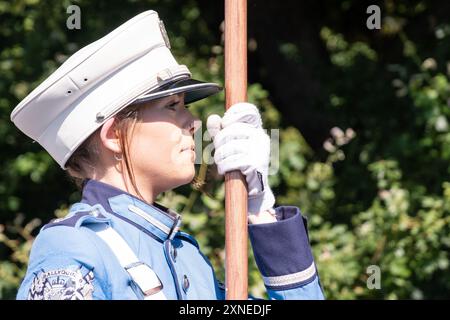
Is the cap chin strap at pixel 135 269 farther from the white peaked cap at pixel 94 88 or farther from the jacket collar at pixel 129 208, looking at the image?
the white peaked cap at pixel 94 88

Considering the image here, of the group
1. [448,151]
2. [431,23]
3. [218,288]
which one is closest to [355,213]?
[448,151]

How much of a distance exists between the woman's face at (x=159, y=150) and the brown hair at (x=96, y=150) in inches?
0.4

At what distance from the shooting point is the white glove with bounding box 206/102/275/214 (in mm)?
2279

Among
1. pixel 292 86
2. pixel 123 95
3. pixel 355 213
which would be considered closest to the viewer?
pixel 123 95

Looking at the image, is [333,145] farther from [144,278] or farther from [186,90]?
[144,278]

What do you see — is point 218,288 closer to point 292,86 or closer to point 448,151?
point 448,151

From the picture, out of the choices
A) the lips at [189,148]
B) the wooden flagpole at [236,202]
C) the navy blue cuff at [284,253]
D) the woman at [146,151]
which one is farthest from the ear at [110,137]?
the navy blue cuff at [284,253]

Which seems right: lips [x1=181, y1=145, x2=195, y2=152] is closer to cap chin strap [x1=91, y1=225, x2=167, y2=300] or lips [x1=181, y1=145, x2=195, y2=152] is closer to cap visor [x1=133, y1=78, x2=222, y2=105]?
cap visor [x1=133, y1=78, x2=222, y2=105]

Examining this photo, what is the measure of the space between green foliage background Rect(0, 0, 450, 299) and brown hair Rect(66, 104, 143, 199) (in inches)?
70.4

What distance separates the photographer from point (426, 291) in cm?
443

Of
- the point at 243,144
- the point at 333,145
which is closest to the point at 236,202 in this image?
the point at 243,144

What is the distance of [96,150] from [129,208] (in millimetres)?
161

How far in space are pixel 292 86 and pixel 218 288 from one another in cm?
375

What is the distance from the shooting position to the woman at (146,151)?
225cm
